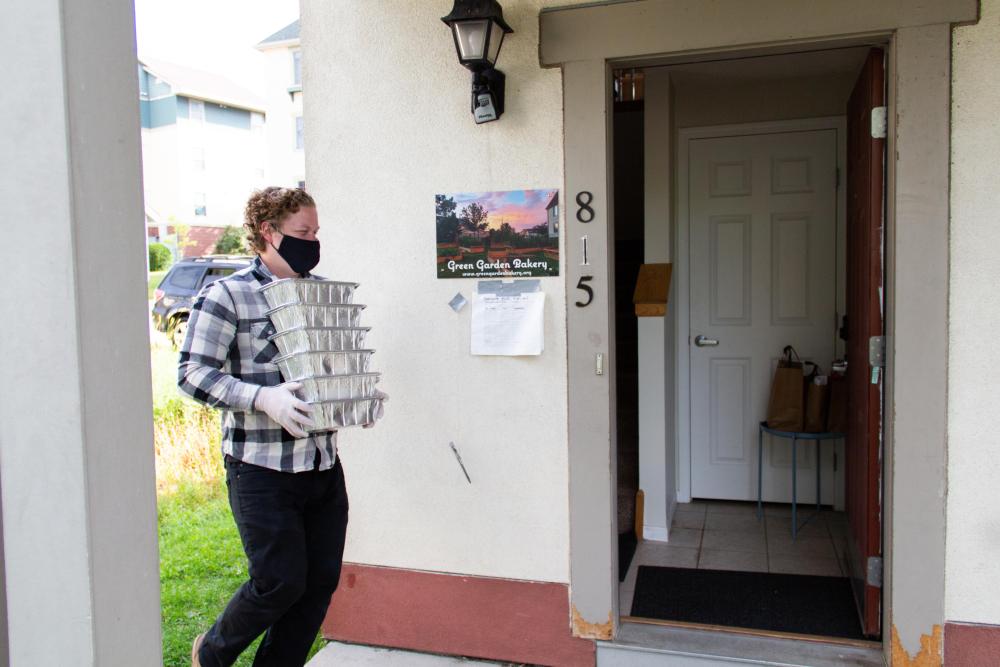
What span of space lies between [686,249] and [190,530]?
3525mm

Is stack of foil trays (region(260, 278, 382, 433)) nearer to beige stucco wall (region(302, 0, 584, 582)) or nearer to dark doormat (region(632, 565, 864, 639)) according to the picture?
beige stucco wall (region(302, 0, 584, 582))

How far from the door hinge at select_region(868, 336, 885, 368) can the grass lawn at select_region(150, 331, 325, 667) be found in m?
2.48

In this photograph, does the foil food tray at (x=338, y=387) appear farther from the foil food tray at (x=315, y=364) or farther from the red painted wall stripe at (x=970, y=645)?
the red painted wall stripe at (x=970, y=645)

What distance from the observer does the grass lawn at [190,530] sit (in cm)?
357

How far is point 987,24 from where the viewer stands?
8.13ft

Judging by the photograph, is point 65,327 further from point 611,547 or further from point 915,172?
point 915,172

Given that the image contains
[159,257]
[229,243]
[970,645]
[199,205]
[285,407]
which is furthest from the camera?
[199,205]

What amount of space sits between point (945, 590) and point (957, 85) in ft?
5.50

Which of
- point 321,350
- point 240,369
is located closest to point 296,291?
point 321,350

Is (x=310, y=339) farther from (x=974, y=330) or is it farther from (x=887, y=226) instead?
(x=974, y=330)

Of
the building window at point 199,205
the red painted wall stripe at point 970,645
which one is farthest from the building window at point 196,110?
the red painted wall stripe at point 970,645

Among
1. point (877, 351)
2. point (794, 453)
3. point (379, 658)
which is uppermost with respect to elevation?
point (877, 351)

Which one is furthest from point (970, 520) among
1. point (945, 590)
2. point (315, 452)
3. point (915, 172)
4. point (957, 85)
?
point (315, 452)

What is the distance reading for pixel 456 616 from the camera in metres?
3.14
